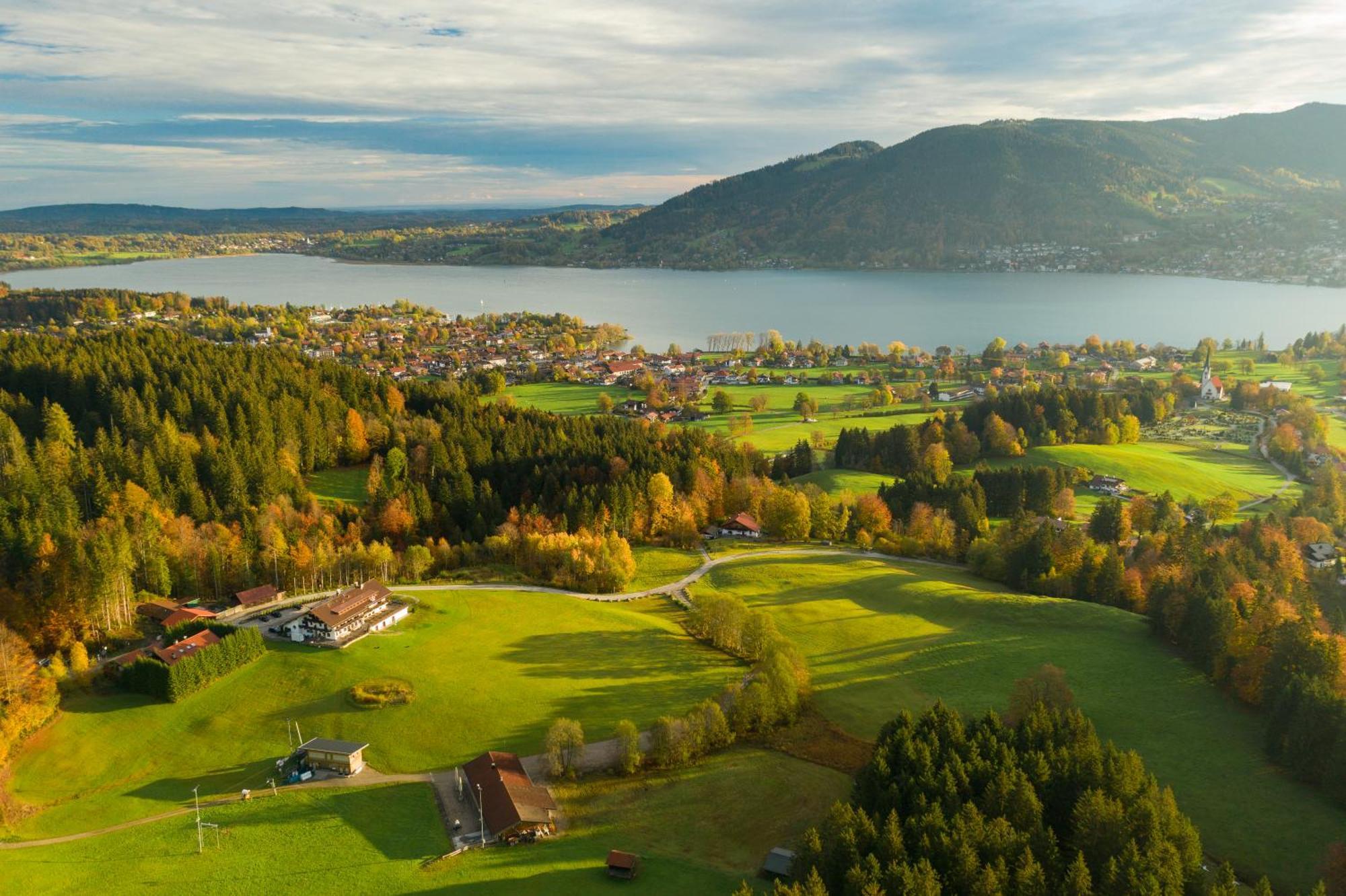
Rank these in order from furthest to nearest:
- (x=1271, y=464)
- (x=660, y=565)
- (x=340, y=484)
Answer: (x=1271, y=464) → (x=340, y=484) → (x=660, y=565)

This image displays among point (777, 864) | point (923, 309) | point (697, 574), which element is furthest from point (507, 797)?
point (923, 309)

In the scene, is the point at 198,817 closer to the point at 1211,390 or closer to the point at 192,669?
the point at 192,669

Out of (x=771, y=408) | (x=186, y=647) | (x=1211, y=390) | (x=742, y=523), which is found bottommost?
(x=186, y=647)

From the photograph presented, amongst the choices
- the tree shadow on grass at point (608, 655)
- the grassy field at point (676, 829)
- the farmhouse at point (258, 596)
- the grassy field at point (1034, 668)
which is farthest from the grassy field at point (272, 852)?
the farmhouse at point (258, 596)

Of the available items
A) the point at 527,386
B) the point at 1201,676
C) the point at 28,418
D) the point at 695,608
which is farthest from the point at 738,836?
the point at 527,386

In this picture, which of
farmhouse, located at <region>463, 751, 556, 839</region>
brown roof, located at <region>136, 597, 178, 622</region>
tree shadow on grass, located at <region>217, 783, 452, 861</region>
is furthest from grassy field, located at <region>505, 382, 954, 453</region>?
tree shadow on grass, located at <region>217, 783, 452, 861</region>

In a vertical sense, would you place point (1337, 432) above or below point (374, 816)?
above

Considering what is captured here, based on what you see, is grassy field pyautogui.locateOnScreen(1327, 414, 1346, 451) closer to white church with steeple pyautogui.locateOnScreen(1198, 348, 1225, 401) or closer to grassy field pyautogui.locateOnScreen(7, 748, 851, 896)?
white church with steeple pyautogui.locateOnScreen(1198, 348, 1225, 401)

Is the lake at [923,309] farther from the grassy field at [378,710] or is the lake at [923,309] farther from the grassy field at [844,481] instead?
the grassy field at [378,710]
